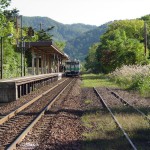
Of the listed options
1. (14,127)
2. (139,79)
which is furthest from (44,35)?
(14,127)

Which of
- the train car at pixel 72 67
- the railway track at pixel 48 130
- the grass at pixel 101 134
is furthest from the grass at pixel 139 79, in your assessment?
the train car at pixel 72 67

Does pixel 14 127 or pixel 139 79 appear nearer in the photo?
pixel 14 127

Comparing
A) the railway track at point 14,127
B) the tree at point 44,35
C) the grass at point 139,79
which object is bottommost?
the railway track at point 14,127

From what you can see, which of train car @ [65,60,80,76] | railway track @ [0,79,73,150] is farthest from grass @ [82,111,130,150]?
train car @ [65,60,80,76]

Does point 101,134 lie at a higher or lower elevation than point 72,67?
lower

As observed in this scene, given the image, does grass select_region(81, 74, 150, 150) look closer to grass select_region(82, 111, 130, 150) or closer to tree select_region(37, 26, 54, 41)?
grass select_region(82, 111, 130, 150)

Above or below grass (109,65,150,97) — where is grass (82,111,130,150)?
below

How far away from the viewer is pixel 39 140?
10.1 m

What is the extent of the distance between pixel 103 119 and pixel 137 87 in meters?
16.6

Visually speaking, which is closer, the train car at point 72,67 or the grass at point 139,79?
the grass at point 139,79

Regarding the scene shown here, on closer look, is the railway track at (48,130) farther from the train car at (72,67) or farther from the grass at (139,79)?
the train car at (72,67)

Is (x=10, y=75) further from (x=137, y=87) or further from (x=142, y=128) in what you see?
(x=142, y=128)

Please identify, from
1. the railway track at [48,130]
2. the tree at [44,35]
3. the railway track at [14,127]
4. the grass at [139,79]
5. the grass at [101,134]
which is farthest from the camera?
the tree at [44,35]

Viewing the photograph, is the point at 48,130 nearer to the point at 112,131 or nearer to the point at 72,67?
the point at 112,131
